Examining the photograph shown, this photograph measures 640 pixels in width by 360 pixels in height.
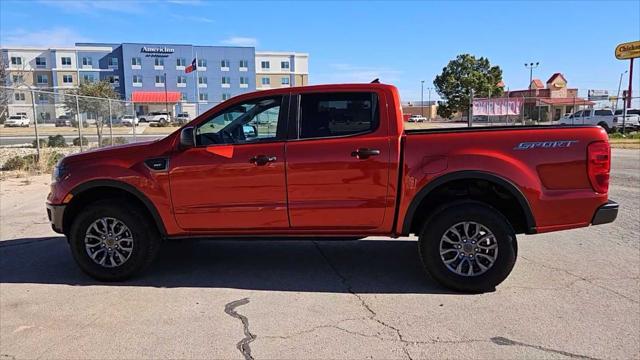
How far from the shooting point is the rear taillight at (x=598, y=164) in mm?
4531

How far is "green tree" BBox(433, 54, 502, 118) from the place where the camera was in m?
62.6

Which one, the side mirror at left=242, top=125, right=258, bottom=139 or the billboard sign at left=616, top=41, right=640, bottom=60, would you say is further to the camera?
the billboard sign at left=616, top=41, right=640, bottom=60

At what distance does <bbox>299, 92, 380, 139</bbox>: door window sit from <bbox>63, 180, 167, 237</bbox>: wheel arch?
168cm

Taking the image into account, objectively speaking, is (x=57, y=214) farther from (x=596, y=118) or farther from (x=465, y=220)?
(x=596, y=118)

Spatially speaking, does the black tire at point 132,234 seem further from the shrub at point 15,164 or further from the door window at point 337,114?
the shrub at point 15,164

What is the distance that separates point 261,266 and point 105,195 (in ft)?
5.92

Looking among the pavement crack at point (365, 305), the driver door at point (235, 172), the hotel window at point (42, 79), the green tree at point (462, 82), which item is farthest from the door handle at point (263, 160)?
the hotel window at point (42, 79)

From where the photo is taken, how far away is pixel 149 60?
9169 centimetres

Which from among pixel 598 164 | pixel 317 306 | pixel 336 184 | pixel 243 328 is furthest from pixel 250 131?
pixel 598 164

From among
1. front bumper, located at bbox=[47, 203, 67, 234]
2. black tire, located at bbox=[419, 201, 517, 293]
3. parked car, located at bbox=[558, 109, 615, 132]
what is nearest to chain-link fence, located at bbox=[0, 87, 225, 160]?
front bumper, located at bbox=[47, 203, 67, 234]

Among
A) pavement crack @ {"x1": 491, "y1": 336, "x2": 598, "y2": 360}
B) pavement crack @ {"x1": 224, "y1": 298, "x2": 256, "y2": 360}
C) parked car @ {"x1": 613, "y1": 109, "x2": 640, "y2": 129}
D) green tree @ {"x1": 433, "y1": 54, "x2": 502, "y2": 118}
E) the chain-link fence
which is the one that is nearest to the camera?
pavement crack @ {"x1": 491, "y1": 336, "x2": 598, "y2": 360}

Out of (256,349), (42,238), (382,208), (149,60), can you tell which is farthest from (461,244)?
(149,60)

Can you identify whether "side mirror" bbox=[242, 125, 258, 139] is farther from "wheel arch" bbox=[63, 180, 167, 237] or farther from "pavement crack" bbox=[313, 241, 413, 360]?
"pavement crack" bbox=[313, 241, 413, 360]

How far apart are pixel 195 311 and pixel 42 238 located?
3888 millimetres
